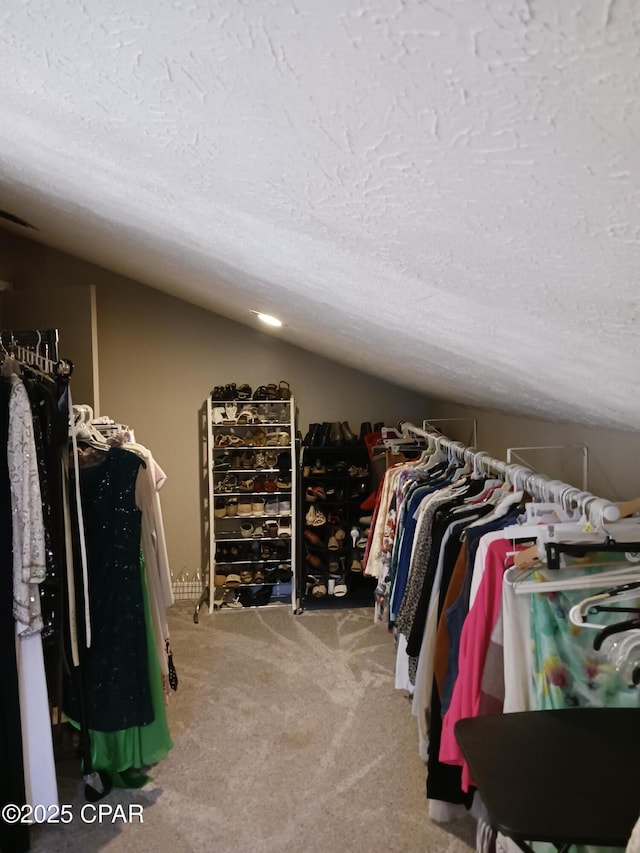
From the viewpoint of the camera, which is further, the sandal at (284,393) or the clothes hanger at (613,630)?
the sandal at (284,393)

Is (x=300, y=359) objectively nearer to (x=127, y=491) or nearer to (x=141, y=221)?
(x=127, y=491)

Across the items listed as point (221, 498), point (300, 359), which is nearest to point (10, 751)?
point (221, 498)

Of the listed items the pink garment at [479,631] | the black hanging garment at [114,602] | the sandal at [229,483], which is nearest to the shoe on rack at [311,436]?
the sandal at [229,483]

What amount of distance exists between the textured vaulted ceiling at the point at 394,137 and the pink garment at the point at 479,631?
54 centimetres

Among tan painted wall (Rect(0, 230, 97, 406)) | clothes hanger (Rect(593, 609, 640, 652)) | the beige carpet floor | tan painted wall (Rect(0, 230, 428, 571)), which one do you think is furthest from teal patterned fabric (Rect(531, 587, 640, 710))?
tan painted wall (Rect(0, 230, 428, 571))

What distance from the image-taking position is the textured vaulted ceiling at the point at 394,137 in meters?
0.31

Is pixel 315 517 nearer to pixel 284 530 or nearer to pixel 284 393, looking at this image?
pixel 284 530

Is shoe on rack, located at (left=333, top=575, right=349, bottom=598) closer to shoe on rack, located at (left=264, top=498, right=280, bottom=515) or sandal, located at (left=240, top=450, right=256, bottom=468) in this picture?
shoe on rack, located at (left=264, top=498, right=280, bottom=515)

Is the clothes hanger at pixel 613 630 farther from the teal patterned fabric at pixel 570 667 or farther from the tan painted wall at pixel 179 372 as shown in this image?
the tan painted wall at pixel 179 372

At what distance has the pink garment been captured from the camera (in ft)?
4.67

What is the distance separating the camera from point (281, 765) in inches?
91.9

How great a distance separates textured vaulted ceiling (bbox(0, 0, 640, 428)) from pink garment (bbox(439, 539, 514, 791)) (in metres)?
0.54

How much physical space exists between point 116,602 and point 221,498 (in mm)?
2043

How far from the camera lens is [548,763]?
946mm
